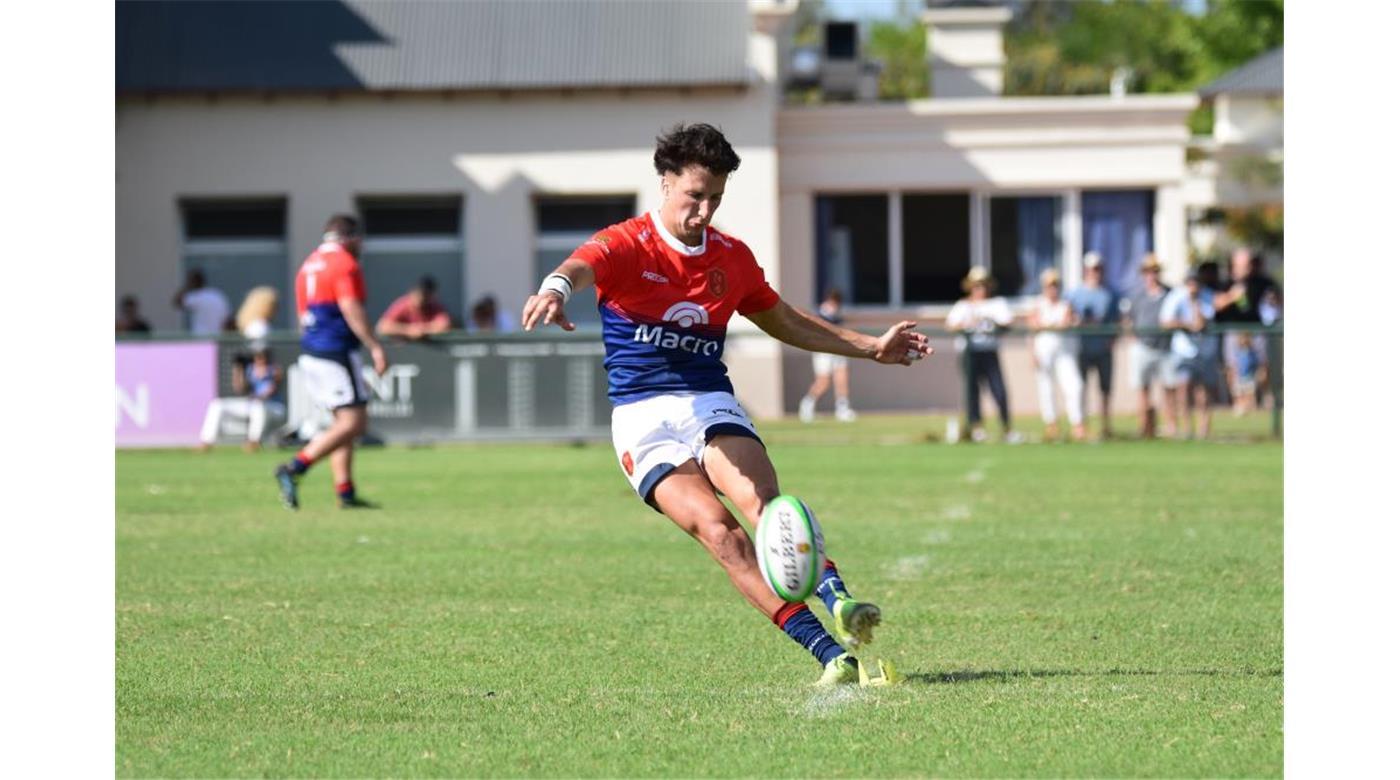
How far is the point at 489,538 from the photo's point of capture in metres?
13.7

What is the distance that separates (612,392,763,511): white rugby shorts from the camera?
7.89 m

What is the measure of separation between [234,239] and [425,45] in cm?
429

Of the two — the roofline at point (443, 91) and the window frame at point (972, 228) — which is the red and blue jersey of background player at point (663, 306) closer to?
the roofline at point (443, 91)

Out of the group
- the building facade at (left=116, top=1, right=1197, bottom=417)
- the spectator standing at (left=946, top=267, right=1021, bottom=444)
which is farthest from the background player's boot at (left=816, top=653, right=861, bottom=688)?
the building facade at (left=116, top=1, right=1197, bottom=417)

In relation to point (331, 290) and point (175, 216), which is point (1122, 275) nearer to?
point (175, 216)

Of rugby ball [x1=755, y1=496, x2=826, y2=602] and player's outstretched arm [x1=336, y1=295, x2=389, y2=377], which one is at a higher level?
player's outstretched arm [x1=336, y1=295, x2=389, y2=377]

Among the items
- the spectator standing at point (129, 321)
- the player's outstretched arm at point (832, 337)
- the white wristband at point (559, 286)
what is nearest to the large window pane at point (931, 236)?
the spectator standing at point (129, 321)

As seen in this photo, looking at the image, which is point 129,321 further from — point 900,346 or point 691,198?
point 691,198

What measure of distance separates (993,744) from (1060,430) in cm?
1794

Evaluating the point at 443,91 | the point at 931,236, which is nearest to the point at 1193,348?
the point at 931,236

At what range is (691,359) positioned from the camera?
8.08m

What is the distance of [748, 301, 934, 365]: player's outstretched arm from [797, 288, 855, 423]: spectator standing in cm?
1886

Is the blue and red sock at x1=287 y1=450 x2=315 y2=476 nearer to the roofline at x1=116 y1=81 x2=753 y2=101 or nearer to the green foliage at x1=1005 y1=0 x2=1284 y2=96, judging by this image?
the roofline at x1=116 y1=81 x2=753 y2=101
